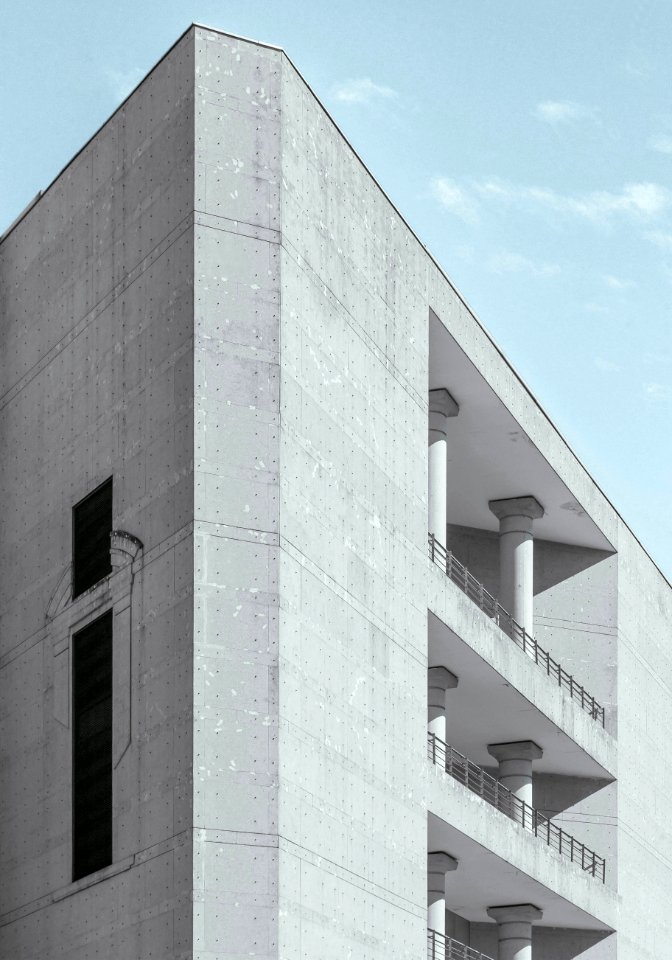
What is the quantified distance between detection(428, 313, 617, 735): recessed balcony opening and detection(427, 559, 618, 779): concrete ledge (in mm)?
836

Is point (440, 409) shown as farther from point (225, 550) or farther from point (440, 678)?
point (225, 550)

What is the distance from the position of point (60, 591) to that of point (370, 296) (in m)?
7.24

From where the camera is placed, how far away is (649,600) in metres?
45.9

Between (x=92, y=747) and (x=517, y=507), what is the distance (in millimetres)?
16806

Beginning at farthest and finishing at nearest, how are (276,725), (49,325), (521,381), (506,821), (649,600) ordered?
(649,600) → (521,381) → (506,821) → (49,325) → (276,725)

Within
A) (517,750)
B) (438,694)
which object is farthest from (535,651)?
(438,694)

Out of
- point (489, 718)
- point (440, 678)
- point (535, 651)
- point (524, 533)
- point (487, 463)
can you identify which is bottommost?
point (489, 718)

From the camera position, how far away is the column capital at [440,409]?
116 feet

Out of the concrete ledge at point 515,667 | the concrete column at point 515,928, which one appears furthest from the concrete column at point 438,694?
the concrete column at point 515,928

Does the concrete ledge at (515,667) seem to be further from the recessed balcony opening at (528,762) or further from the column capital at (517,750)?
the column capital at (517,750)

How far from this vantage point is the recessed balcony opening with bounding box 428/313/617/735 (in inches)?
1420

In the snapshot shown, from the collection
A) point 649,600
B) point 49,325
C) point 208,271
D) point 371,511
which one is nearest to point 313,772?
point 371,511

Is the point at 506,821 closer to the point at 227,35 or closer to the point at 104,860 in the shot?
the point at 104,860

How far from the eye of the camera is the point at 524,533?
1609 inches
